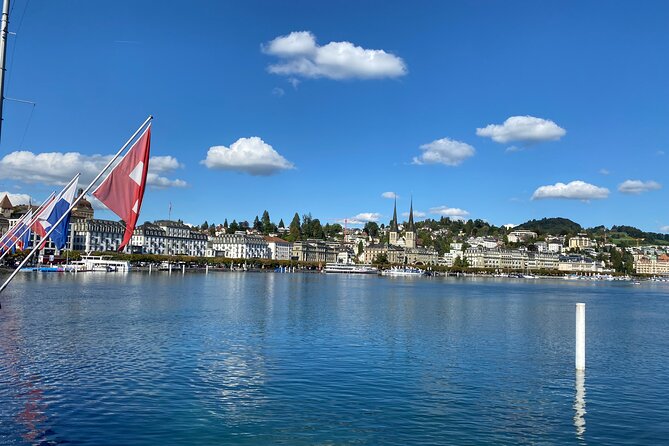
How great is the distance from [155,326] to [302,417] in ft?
63.2

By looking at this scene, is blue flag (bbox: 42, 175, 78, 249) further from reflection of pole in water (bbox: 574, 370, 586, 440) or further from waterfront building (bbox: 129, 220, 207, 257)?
waterfront building (bbox: 129, 220, 207, 257)

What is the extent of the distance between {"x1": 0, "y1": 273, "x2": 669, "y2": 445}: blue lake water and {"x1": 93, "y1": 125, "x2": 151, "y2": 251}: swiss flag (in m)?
4.85

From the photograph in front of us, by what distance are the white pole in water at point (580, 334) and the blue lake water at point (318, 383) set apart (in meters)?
0.69

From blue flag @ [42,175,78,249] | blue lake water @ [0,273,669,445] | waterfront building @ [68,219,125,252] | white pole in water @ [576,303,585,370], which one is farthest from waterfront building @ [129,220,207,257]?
white pole in water @ [576,303,585,370]

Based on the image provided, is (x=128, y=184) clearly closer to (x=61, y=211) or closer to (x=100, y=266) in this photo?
(x=61, y=211)

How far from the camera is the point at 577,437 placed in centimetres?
1434

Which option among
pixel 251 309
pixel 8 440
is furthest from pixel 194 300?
pixel 8 440

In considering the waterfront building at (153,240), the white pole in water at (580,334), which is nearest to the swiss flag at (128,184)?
the white pole in water at (580,334)

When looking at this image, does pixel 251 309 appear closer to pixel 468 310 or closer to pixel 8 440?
pixel 468 310

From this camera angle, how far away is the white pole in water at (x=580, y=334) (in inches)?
865

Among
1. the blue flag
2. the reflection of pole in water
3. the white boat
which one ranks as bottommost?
the reflection of pole in water

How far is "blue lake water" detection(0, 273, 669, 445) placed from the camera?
14.2 m

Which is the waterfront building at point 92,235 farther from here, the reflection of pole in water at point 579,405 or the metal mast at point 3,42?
the metal mast at point 3,42

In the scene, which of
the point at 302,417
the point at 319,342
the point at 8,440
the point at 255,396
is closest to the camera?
the point at 8,440
